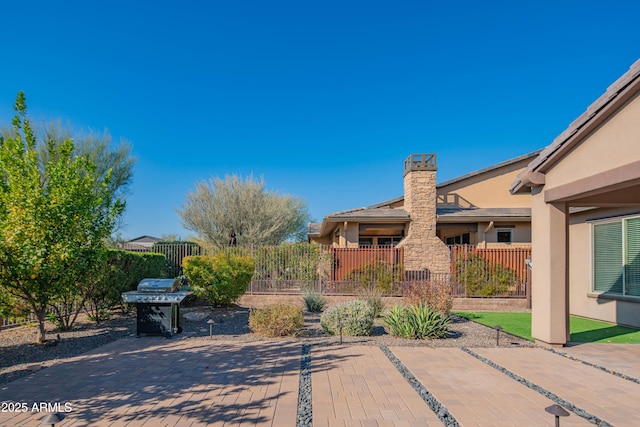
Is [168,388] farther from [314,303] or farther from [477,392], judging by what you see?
[314,303]

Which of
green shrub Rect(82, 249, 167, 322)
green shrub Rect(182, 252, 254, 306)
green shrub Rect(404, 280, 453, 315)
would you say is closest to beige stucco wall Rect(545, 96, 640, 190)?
green shrub Rect(404, 280, 453, 315)

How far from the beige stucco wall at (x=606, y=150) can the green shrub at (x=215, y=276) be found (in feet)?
28.4

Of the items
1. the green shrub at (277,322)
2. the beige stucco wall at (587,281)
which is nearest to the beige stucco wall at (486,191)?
the beige stucco wall at (587,281)

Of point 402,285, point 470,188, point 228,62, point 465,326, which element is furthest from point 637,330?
point 228,62

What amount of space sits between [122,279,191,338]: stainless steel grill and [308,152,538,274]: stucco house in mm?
10578

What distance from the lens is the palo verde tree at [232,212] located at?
78.9ft

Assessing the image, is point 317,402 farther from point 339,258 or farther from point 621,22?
point 621,22

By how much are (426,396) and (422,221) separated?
1349 cm

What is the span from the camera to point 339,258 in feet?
49.7

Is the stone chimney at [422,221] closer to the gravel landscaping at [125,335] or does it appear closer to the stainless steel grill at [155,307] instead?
the gravel landscaping at [125,335]

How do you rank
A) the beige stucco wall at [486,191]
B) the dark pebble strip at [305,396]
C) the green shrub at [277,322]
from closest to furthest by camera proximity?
1. the dark pebble strip at [305,396]
2. the green shrub at [277,322]
3. the beige stucco wall at [486,191]

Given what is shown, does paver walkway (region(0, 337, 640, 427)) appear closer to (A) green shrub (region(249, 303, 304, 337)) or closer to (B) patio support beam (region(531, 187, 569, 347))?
(B) patio support beam (region(531, 187, 569, 347))

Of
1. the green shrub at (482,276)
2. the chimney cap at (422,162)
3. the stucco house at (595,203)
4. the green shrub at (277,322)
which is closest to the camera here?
the stucco house at (595,203)

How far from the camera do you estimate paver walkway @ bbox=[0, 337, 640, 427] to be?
4.07 metres
